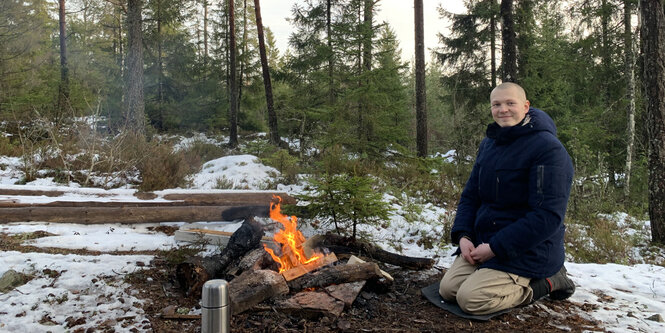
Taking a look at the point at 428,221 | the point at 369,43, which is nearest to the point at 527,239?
the point at 428,221

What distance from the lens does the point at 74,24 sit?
31422mm

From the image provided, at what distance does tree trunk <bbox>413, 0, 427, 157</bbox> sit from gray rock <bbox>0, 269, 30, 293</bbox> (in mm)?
10670

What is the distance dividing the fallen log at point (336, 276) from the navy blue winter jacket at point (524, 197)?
99 cm

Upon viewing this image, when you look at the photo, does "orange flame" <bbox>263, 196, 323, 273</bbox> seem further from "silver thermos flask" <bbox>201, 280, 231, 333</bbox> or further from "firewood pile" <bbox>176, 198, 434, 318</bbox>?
"silver thermos flask" <bbox>201, 280, 231, 333</bbox>

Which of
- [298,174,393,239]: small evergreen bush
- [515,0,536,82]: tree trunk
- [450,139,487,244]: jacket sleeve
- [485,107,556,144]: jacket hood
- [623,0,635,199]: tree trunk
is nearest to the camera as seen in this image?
[485,107,556,144]: jacket hood

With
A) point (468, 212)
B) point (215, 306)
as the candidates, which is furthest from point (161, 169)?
point (468, 212)

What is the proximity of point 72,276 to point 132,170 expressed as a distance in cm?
595

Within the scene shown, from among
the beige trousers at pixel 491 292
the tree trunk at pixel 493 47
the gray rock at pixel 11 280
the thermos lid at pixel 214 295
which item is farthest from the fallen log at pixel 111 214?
the tree trunk at pixel 493 47

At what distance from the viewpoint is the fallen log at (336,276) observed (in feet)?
11.0

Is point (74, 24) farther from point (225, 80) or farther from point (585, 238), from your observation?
point (585, 238)

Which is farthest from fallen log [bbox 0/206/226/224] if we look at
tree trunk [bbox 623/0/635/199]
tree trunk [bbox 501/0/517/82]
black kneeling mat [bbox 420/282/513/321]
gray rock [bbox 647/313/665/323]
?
tree trunk [bbox 623/0/635/199]

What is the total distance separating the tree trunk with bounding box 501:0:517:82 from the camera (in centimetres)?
1051

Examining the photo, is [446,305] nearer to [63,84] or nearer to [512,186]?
[512,186]

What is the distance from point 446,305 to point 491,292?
453 millimetres
